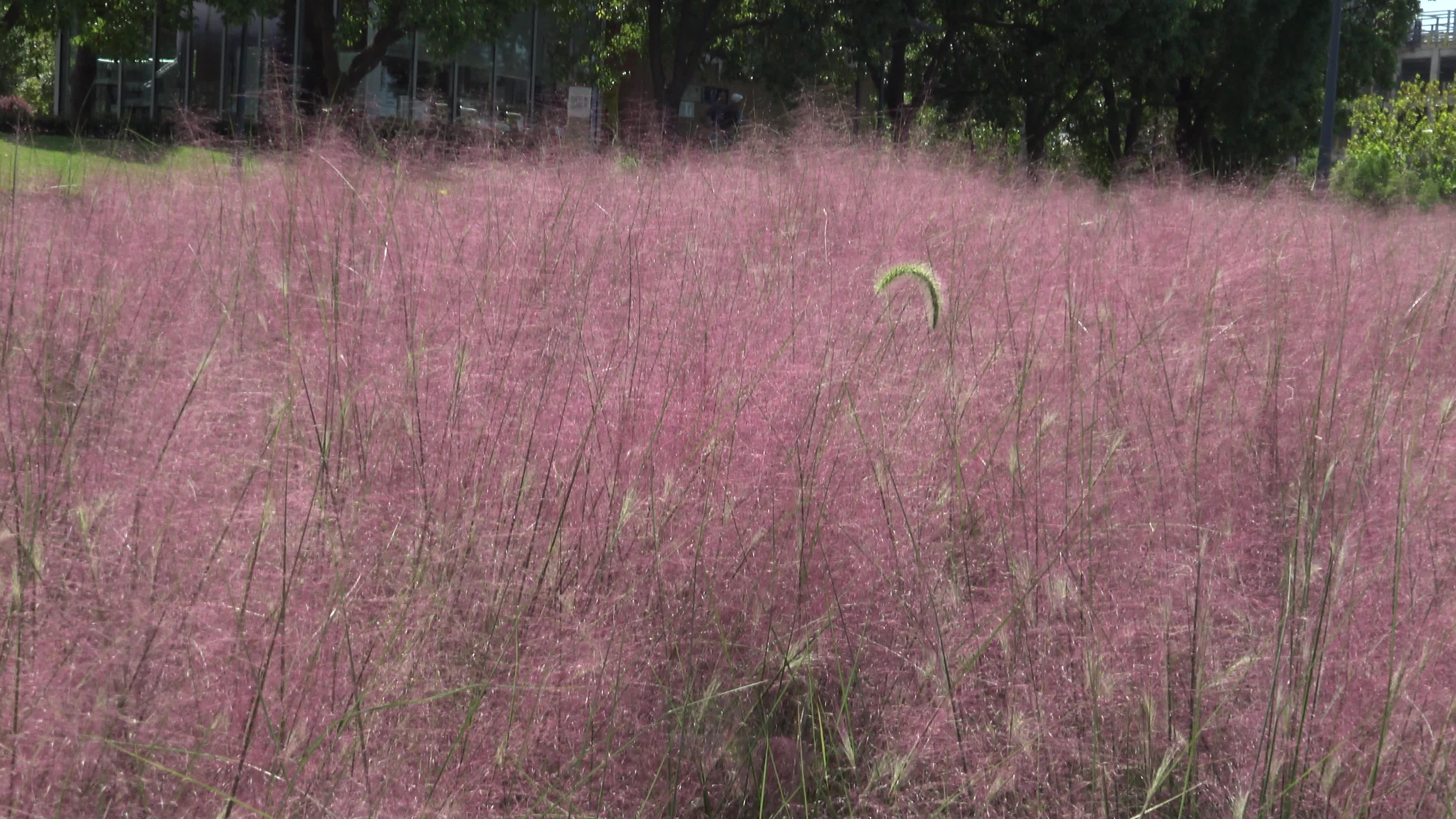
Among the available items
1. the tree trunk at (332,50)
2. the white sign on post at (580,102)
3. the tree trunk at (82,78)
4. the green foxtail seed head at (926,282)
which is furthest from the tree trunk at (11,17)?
the green foxtail seed head at (926,282)

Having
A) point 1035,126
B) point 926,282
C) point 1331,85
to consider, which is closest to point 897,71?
point 1035,126

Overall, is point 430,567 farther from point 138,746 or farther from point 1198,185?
point 1198,185

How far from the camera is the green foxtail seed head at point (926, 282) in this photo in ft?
7.95

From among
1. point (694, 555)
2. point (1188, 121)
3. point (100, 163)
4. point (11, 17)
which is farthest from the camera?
point (1188, 121)

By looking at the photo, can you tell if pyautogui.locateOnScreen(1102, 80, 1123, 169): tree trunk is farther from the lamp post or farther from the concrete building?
the concrete building

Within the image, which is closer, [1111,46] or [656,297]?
[656,297]

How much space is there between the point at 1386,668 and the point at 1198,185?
603cm

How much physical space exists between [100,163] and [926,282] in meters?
4.21

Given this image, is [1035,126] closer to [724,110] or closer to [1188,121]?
[1188,121]

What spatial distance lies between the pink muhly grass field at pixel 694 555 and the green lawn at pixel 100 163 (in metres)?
1.95

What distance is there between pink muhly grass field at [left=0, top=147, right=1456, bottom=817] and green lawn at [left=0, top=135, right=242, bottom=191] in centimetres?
195

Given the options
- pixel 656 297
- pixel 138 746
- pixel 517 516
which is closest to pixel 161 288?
pixel 656 297

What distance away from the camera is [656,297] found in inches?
110

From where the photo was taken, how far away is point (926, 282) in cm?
253
